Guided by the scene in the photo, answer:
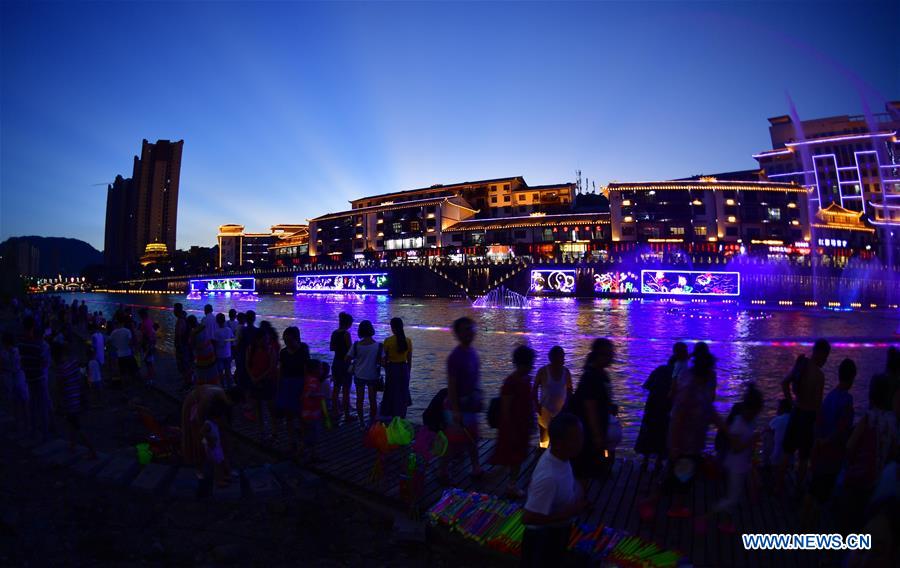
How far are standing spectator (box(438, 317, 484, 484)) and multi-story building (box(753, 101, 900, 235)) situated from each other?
9348 centimetres

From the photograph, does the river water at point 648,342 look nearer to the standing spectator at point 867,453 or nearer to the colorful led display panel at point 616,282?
the standing spectator at point 867,453

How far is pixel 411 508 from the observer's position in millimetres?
5340

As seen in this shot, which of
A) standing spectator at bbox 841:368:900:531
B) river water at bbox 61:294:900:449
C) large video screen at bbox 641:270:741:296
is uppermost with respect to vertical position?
large video screen at bbox 641:270:741:296

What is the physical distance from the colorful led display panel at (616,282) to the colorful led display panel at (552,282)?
2793 mm

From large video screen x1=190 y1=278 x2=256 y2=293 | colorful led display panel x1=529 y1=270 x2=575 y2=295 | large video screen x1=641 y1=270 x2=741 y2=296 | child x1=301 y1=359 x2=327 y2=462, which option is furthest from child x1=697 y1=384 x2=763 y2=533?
large video screen x1=190 y1=278 x2=256 y2=293

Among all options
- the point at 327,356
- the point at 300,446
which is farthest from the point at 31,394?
the point at 327,356

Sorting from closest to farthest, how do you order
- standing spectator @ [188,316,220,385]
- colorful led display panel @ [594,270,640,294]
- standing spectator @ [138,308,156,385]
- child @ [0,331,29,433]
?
standing spectator @ [188,316,220,385] < child @ [0,331,29,433] < standing spectator @ [138,308,156,385] < colorful led display panel @ [594,270,640,294]

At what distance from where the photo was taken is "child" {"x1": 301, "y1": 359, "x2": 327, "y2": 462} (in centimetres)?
684

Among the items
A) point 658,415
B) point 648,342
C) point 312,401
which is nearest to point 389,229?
point 648,342

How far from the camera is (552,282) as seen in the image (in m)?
57.2

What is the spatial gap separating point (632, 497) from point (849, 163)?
108 m

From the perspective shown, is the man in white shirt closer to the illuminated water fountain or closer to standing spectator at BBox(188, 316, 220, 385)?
standing spectator at BBox(188, 316, 220, 385)

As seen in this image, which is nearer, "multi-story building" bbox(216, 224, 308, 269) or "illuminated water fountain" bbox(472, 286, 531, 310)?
"illuminated water fountain" bbox(472, 286, 531, 310)

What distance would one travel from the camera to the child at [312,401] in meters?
6.84
